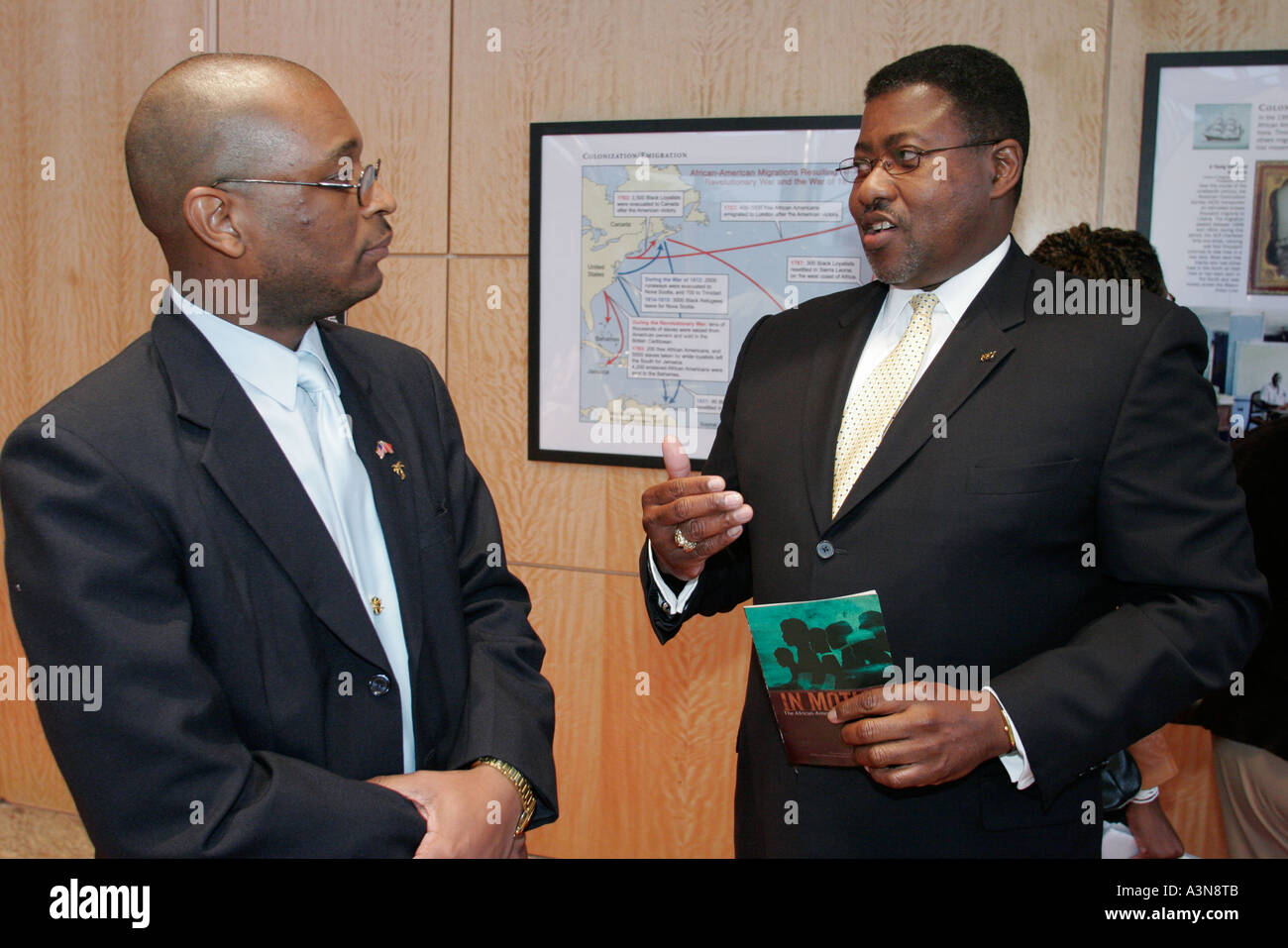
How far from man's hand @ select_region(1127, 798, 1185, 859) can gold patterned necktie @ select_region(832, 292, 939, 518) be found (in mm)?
987

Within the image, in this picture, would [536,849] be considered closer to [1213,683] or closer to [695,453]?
[695,453]

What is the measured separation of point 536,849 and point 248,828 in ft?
7.25

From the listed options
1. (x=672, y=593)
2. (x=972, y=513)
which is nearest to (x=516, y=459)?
(x=672, y=593)

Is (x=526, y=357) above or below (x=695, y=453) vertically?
above

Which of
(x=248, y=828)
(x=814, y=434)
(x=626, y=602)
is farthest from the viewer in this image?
(x=626, y=602)

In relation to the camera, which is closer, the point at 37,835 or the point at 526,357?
the point at 526,357

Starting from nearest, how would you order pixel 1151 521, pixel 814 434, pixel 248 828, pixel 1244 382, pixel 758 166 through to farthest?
pixel 248 828
pixel 1151 521
pixel 814 434
pixel 1244 382
pixel 758 166

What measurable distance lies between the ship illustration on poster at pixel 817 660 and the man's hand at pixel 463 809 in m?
0.43

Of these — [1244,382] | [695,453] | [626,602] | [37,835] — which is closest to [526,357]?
[695,453]

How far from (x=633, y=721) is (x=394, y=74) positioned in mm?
2212

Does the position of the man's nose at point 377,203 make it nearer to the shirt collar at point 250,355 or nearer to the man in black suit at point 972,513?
the shirt collar at point 250,355

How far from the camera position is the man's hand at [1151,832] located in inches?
75.4

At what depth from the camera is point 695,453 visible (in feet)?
9.93

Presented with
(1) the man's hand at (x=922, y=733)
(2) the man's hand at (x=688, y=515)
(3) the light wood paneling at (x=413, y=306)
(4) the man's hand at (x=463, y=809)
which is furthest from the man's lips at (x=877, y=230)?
(3) the light wood paneling at (x=413, y=306)
